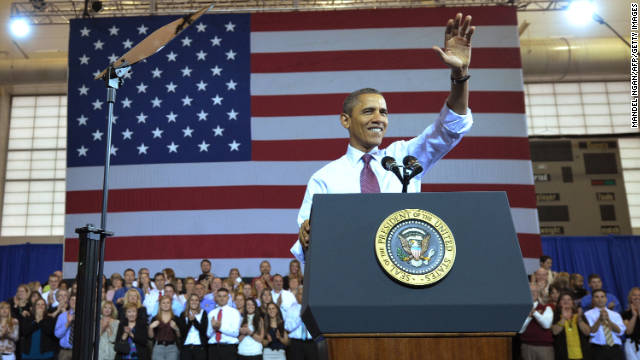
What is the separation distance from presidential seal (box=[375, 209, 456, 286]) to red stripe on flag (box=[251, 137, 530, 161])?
7.60 m

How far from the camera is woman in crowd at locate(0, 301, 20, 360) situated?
7.12 meters

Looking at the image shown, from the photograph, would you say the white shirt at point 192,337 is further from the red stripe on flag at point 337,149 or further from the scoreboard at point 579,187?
the scoreboard at point 579,187

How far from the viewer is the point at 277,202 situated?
894 centimetres

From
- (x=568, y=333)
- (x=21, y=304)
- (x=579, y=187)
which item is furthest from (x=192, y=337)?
(x=579, y=187)

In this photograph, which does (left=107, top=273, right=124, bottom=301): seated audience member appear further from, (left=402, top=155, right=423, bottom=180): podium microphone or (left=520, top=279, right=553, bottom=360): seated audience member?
(left=402, top=155, right=423, bottom=180): podium microphone

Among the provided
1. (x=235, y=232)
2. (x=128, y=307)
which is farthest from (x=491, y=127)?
(x=128, y=307)

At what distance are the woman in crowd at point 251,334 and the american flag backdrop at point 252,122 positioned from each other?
186cm

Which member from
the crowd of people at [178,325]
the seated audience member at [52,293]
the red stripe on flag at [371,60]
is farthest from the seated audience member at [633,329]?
the seated audience member at [52,293]

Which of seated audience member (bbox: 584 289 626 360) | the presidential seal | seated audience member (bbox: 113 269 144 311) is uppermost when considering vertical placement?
seated audience member (bbox: 113 269 144 311)

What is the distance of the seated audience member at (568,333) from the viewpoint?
6766 millimetres

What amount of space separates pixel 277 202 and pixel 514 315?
7.67 m

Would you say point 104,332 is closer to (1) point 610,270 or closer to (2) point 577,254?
(2) point 577,254

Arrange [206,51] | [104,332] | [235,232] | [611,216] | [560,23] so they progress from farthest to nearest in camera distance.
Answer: [560,23] < [611,216] < [206,51] < [235,232] < [104,332]

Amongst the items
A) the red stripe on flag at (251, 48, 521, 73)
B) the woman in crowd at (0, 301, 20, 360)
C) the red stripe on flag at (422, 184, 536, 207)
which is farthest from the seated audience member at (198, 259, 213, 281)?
the red stripe on flag at (422, 184, 536, 207)
